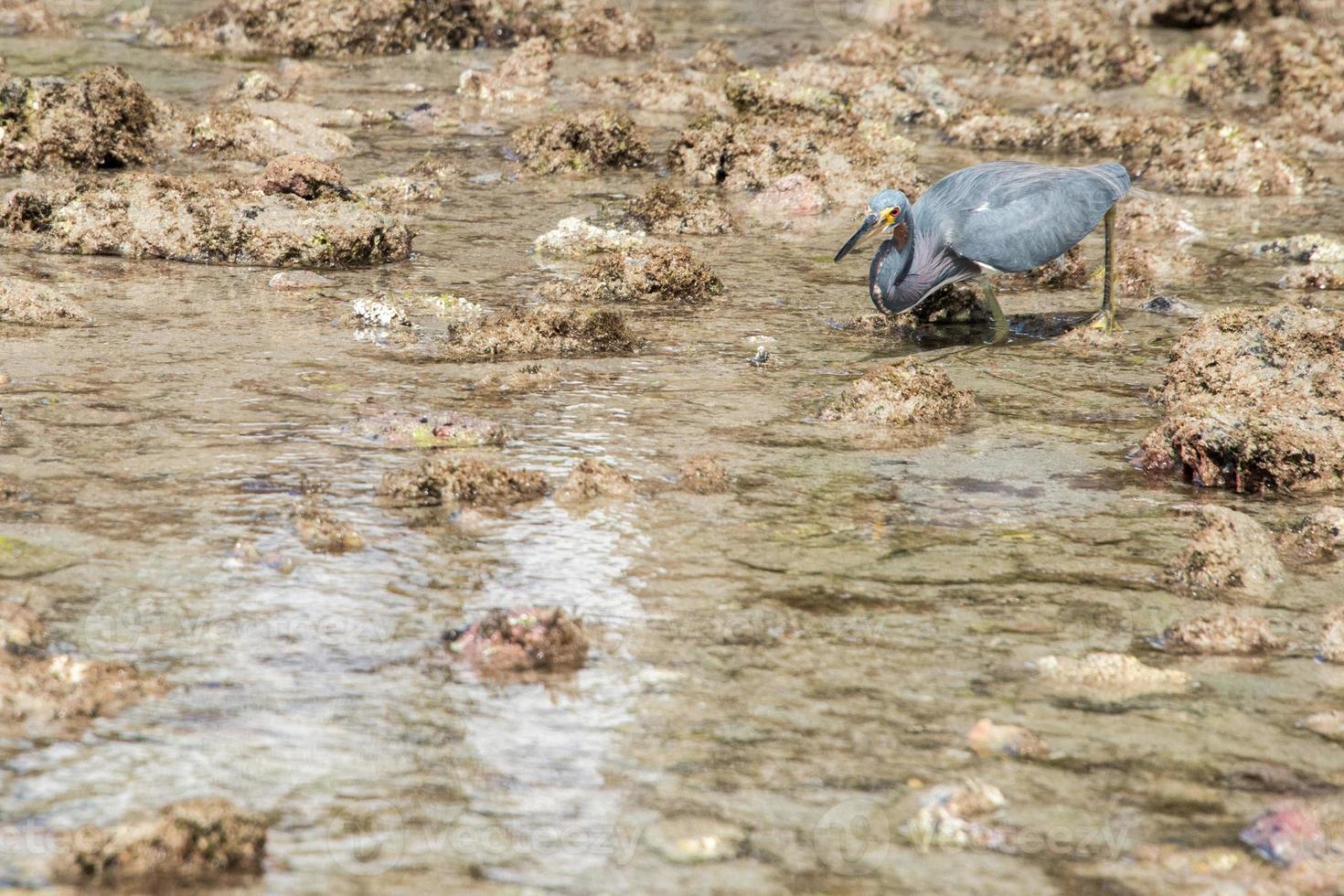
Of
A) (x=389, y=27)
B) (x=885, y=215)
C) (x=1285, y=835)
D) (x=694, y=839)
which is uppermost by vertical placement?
(x=389, y=27)

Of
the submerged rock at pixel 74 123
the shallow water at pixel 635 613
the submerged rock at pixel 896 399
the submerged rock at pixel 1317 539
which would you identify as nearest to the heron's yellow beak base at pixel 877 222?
the shallow water at pixel 635 613

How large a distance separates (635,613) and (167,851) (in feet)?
5.09

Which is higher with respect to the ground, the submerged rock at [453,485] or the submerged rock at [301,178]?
the submerged rock at [301,178]

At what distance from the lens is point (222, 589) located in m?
4.07

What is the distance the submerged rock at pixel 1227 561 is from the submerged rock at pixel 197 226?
183 inches

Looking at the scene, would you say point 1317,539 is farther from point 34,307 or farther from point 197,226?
point 197,226

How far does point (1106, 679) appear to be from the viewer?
3789mm

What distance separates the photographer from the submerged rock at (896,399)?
575cm

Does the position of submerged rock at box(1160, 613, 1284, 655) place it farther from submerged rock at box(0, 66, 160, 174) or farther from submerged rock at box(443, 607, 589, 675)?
submerged rock at box(0, 66, 160, 174)

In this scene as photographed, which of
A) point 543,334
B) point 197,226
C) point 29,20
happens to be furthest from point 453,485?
point 29,20

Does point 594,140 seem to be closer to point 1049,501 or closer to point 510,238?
point 510,238

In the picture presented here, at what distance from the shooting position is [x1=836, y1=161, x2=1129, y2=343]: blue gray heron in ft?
22.6

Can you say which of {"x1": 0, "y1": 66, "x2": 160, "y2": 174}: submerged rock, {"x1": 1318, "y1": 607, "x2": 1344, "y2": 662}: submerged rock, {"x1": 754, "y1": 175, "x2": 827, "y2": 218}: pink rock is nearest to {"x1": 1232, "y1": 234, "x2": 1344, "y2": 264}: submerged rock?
{"x1": 754, "y1": 175, "x2": 827, "y2": 218}: pink rock

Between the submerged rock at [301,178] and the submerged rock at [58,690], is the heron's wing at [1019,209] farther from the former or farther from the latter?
the submerged rock at [58,690]
